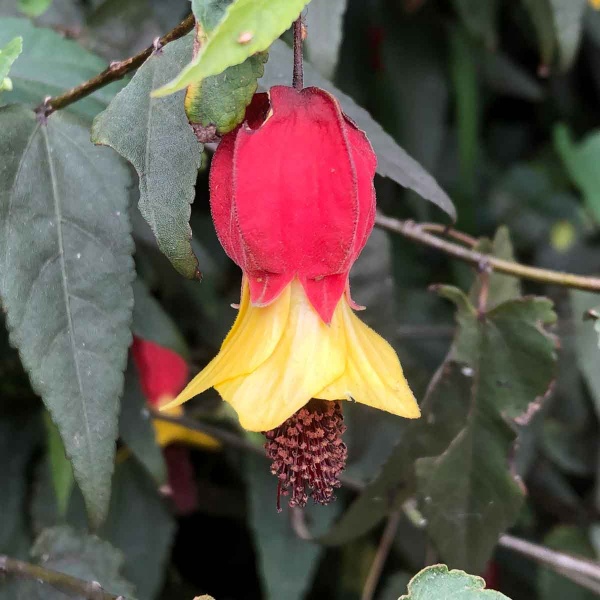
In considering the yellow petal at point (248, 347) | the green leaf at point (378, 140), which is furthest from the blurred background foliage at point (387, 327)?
the yellow petal at point (248, 347)

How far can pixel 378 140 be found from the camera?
492mm

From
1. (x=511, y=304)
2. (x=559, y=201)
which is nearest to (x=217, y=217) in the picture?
(x=511, y=304)

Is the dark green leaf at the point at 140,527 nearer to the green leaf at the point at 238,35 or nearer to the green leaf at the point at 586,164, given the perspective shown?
the green leaf at the point at 238,35

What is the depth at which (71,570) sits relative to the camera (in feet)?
1.83

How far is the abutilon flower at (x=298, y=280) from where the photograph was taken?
14.4 inches

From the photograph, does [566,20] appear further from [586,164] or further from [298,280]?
[298,280]

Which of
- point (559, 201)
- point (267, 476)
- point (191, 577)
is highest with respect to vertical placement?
point (559, 201)

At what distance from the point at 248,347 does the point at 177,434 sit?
0.38 meters

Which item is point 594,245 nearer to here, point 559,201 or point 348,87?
point 559,201

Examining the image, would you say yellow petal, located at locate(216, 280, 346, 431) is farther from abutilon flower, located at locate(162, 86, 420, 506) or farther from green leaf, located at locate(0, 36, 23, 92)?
green leaf, located at locate(0, 36, 23, 92)

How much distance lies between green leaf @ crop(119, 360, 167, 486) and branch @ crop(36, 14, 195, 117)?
23 cm

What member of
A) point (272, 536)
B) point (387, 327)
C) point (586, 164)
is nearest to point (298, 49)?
point (387, 327)

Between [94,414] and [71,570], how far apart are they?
21 cm

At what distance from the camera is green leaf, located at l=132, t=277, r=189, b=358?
59 centimetres
